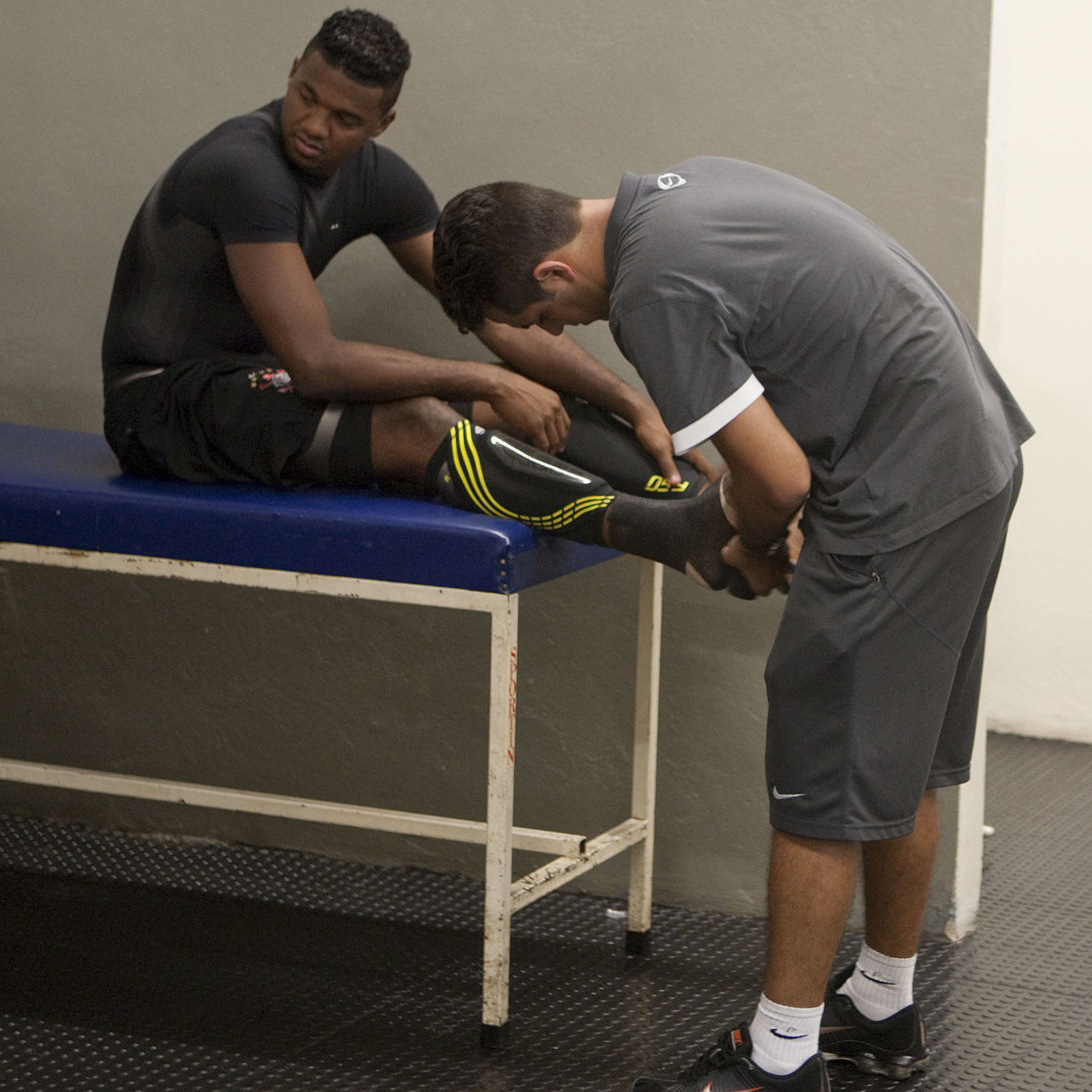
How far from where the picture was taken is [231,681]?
8.92 ft

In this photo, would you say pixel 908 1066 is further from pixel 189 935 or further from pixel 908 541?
pixel 189 935

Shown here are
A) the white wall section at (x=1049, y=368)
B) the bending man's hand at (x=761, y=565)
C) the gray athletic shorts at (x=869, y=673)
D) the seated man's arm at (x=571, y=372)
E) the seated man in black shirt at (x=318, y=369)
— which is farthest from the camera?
the white wall section at (x=1049, y=368)

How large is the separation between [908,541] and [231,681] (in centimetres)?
151

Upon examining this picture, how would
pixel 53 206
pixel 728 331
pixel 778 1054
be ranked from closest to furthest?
1. pixel 728 331
2. pixel 778 1054
3. pixel 53 206

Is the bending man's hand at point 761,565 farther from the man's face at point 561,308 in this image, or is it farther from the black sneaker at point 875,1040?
the black sneaker at point 875,1040

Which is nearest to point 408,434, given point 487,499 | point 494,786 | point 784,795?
point 487,499

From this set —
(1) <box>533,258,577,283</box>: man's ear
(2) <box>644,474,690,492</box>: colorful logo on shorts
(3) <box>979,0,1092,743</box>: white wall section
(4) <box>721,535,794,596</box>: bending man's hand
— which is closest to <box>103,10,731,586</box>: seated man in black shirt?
(2) <box>644,474,690,492</box>: colorful logo on shorts

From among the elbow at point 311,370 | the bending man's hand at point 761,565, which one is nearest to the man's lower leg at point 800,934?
the bending man's hand at point 761,565

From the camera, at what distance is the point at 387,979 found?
2209 millimetres

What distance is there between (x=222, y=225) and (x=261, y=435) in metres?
0.33

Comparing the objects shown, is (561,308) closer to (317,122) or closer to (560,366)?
(560,366)

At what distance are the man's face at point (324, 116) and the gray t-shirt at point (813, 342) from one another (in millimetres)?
681

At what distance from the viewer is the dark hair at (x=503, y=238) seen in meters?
1.67

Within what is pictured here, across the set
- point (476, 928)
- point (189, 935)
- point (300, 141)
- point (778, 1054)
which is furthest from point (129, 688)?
point (778, 1054)
